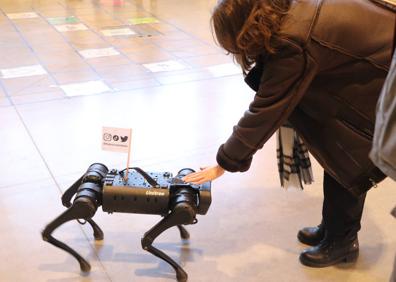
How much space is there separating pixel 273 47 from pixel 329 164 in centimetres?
43

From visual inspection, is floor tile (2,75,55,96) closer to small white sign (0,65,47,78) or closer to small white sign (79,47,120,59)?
small white sign (0,65,47,78)

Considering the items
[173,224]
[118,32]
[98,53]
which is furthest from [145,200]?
[118,32]

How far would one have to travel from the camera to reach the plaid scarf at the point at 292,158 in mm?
1665

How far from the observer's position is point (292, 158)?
1715mm

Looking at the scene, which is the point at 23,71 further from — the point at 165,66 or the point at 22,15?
the point at 22,15

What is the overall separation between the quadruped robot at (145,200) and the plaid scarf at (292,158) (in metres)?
0.30

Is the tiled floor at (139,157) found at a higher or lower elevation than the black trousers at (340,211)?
lower

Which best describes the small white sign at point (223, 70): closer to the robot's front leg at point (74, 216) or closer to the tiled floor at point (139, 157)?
the tiled floor at point (139, 157)

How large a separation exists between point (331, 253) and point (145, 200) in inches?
26.2

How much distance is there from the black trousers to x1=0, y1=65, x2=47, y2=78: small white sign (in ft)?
7.94

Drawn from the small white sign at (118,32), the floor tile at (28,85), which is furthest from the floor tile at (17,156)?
the small white sign at (118,32)

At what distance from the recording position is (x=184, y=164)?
2363 mm

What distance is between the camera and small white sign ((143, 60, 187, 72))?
357cm

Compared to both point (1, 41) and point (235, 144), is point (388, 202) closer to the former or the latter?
point (235, 144)
